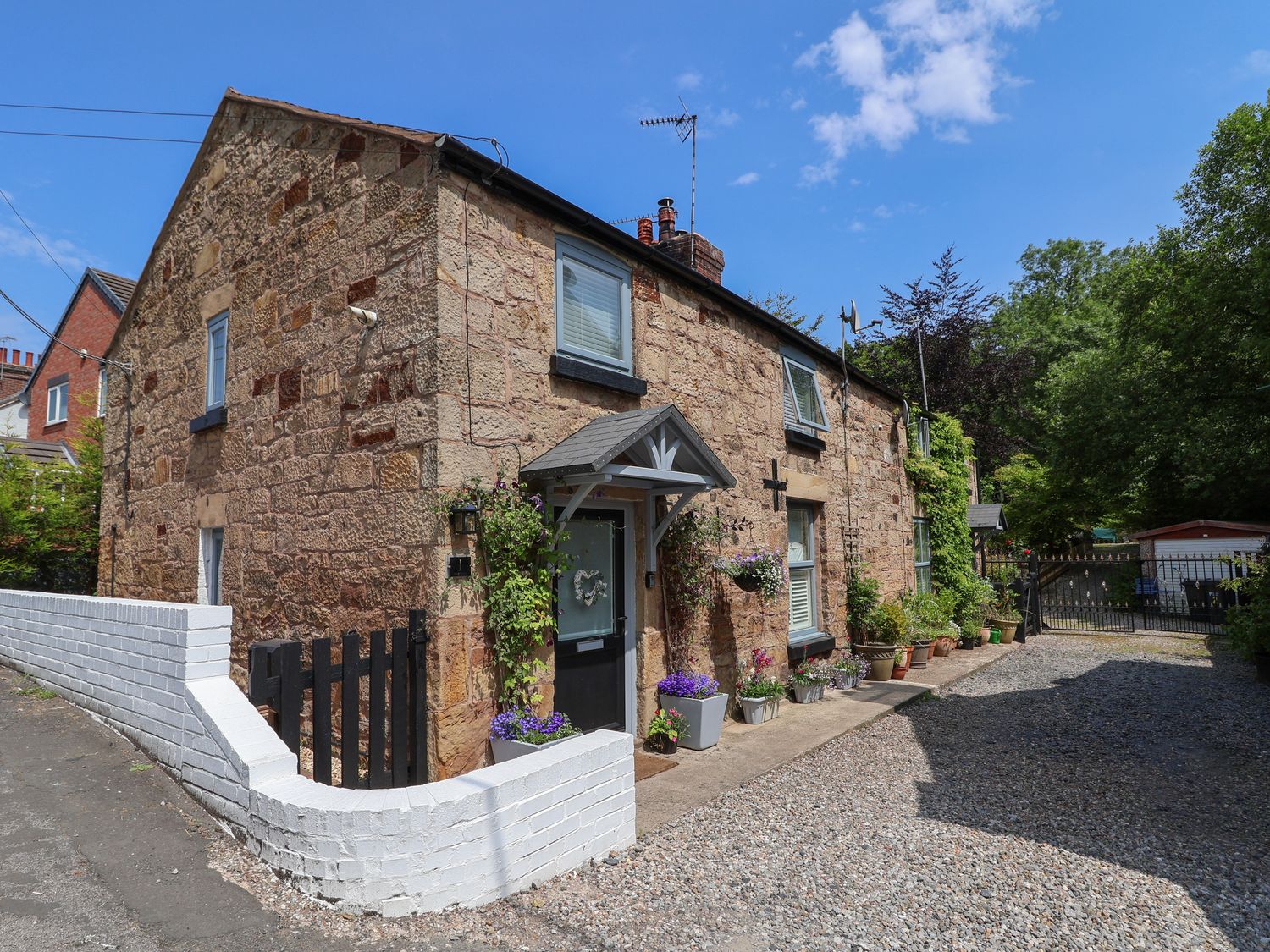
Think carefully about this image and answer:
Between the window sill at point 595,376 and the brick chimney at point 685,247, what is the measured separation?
2988 millimetres

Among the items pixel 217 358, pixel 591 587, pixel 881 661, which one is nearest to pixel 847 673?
pixel 881 661

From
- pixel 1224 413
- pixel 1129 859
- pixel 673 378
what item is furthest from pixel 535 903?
pixel 1224 413

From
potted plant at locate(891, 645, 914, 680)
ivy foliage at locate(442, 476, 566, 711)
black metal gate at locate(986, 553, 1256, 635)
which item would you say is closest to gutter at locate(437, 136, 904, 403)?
ivy foliage at locate(442, 476, 566, 711)

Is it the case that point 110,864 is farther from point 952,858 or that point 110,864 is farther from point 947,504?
point 947,504

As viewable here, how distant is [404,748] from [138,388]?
6.59 meters

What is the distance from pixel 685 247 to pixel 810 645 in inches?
201

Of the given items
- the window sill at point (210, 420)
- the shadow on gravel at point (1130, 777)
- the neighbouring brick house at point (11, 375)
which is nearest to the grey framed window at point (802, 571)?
the shadow on gravel at point (1130, 777)

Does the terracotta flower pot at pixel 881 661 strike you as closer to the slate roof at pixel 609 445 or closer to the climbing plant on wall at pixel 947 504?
the climbing plant on wall at pixel 947 504

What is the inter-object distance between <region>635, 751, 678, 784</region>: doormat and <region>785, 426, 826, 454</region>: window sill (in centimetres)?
424

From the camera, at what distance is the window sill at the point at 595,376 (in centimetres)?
590

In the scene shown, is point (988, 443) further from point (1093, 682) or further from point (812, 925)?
point (812, 925)

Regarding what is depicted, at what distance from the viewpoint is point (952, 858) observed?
169 inches

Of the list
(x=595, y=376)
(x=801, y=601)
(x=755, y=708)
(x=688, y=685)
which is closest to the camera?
(x=595, y=376)

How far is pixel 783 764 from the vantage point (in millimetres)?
6070
